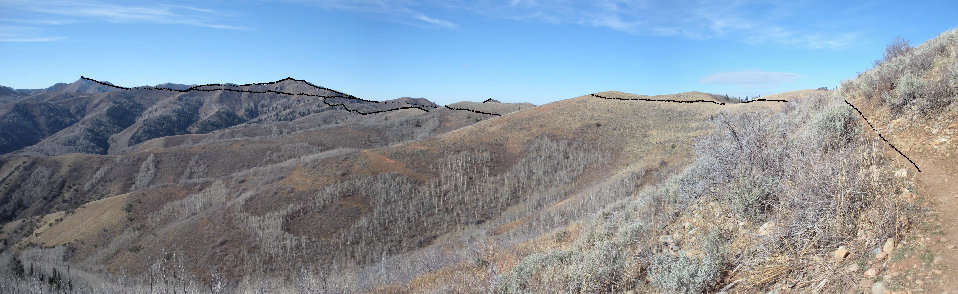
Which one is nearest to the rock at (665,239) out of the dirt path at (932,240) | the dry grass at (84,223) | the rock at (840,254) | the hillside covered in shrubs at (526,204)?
the hillside covered in shrubs at (526,204)

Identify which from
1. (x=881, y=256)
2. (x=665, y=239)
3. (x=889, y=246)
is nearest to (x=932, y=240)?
(x=889, y=246)

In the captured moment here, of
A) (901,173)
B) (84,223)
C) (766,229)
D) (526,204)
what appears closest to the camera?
(901,173)

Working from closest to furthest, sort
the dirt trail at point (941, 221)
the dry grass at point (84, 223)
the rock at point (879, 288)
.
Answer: the dirt trail at point (941, 221) < the rock at point (879, 288) < the dry grass at point (84, 223)

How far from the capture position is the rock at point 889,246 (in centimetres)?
482

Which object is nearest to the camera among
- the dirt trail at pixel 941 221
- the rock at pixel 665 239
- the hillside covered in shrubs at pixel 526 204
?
the dirt trail at pixel 941 221

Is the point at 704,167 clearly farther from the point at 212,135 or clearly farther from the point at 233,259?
the point at 212,135

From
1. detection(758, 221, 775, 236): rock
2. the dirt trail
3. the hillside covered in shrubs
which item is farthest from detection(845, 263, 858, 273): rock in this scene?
detection(758, 221, 775, 236): rock

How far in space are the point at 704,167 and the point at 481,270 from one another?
5.74 m

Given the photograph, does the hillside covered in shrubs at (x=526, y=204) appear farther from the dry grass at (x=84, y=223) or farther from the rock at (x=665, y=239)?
the dry grass at (x=84, y=223)

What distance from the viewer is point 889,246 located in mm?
4848

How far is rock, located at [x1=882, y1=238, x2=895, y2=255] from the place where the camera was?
4.82 meters

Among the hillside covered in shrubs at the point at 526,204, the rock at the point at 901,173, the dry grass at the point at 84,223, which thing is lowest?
the dry grass at the point at 84,223

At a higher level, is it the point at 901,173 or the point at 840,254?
the point at 901,173

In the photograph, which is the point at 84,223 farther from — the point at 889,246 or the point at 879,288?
the point at 889,246
